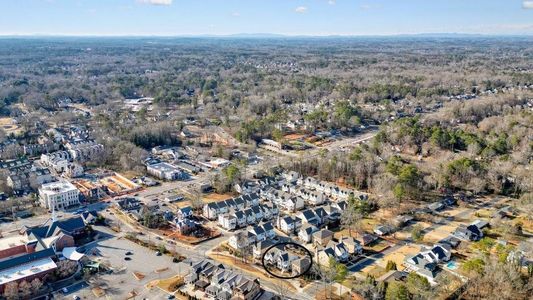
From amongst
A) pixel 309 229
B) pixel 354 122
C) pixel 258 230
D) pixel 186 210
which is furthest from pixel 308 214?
pixel 354 122

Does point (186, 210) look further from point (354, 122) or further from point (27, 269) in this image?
point (354, 122)

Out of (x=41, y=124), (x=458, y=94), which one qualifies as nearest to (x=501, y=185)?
(x=458, y=94)

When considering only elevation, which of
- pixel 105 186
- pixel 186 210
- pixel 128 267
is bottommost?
pixel 128 267

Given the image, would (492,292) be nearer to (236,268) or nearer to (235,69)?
(236,268)

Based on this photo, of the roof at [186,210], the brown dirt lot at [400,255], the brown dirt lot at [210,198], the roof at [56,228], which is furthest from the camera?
the brown dirt lot at [210,198]

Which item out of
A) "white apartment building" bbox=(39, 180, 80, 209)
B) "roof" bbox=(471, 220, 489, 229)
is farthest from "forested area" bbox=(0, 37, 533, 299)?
"white apartment building" bbox=(39, 180, 80, 209)

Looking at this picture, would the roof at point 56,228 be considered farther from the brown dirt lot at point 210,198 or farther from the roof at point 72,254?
the brown dirt lot at point 210,198

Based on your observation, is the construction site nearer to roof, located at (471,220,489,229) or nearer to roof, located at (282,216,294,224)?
roof, located at (282,216,294,224)

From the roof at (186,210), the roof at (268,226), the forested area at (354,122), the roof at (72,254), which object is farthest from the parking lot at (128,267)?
the roof at (268,226)
